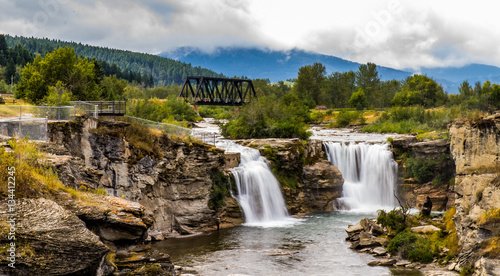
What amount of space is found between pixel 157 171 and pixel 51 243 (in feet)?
66.1

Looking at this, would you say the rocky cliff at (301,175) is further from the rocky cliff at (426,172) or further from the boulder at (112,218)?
the boulder at (112,218)

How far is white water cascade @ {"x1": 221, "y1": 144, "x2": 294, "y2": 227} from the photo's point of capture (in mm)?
35594

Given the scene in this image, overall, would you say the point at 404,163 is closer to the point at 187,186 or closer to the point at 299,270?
the point at 187,186

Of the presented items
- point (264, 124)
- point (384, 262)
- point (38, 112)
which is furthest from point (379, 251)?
point (264, 124)

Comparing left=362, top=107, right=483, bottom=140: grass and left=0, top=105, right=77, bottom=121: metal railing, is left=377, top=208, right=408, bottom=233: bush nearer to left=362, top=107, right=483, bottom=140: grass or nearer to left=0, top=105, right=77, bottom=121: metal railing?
left=0, top=105, right=77, bottom=121: metal railing

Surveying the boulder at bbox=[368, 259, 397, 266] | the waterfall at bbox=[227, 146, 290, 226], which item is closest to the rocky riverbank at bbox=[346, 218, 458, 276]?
the boulder at bbox=[368, 259, 397, 266]

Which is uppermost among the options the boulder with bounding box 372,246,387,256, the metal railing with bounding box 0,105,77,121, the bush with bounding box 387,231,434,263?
the metal railing with bounding box 0,105,77,121

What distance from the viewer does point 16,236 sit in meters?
11.2

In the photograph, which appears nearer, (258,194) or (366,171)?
(258,194)

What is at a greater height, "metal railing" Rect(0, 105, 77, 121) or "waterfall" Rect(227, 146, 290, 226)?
"metal railing" Rect(0, 105, 77, 121)

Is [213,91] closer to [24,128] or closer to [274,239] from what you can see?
[274,239]

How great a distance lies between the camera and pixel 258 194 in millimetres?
36719

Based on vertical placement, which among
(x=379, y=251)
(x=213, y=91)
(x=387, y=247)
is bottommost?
(x=379, y=251)

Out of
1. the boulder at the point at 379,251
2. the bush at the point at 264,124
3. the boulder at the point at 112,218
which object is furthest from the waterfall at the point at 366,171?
the boulder at the point at 112,218
